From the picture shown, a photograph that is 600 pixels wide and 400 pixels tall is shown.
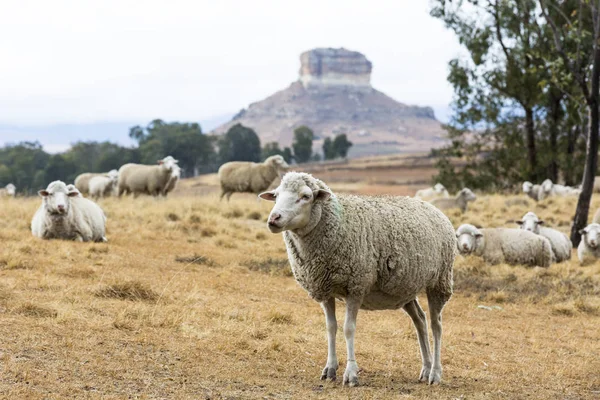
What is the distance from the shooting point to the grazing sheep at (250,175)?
1097 inches

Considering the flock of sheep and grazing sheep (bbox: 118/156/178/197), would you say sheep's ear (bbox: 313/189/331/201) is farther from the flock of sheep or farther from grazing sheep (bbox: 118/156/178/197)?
grazing sheep (bbox: 118/156/178/197)

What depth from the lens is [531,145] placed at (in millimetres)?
33719

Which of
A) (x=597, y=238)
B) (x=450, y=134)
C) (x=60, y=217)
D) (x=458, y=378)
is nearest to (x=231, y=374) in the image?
(x=458, y=378)

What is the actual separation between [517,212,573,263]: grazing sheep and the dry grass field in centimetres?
64

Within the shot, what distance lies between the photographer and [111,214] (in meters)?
20.2

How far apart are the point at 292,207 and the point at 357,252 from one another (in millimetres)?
857

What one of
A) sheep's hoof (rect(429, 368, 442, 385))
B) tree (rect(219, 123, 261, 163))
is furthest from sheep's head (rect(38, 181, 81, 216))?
tree (rect(219, 123, 261, 163))

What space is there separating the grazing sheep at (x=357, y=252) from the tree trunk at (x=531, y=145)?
25.8 m

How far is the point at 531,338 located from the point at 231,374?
17.3 feet

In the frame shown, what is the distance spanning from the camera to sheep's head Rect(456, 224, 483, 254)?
52.4ft

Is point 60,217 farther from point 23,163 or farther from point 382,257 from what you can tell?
point 23,163

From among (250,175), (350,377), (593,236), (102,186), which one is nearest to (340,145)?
(102,186)

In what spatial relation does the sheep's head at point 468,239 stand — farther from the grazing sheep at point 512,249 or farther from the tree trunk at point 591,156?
the tree trunk at point 591,156

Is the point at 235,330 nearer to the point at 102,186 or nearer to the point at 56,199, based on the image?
the point at 56,199
